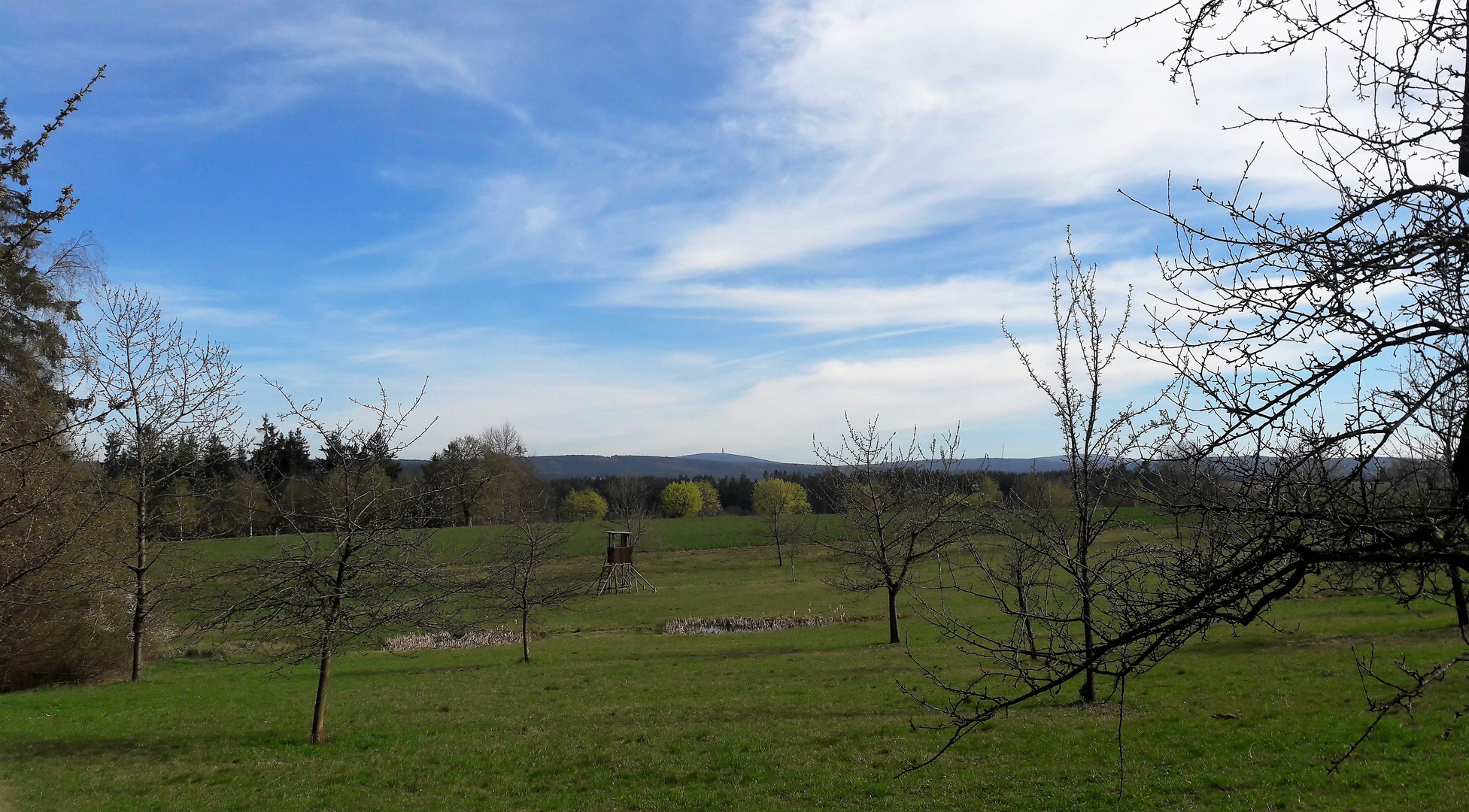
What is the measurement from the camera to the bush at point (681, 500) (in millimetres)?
99750

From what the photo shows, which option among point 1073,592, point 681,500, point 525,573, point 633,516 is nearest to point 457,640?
point 525,573

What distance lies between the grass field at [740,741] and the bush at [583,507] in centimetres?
7288

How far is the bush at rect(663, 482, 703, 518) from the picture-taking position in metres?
99.8

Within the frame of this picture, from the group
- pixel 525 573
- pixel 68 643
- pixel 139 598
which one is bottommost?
pixel 68 643

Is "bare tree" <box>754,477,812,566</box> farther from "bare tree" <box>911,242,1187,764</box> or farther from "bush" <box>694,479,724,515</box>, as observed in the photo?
"bare tree" <box>911,242,1187,764</box>

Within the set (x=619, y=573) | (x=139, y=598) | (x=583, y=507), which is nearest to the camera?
(x=139, y=598)

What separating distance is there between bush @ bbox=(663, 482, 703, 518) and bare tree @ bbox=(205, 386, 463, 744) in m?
85.9

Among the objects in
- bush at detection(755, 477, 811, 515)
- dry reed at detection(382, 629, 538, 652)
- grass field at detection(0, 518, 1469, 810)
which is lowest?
dry reed at detection(382, 629, 538, 652)

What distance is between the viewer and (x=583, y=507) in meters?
95.1

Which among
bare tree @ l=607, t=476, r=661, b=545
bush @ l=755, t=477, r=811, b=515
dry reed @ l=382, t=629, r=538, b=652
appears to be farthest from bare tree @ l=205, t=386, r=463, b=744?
bush @ l=755, t=477, r=811, b=515

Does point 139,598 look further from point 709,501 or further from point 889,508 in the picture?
point 709,501

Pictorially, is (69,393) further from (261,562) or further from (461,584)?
(461,584)

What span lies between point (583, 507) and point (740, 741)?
8495 centimetres

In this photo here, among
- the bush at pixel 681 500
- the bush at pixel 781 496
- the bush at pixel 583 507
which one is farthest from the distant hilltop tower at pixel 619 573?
the bush at pixel 681 500
